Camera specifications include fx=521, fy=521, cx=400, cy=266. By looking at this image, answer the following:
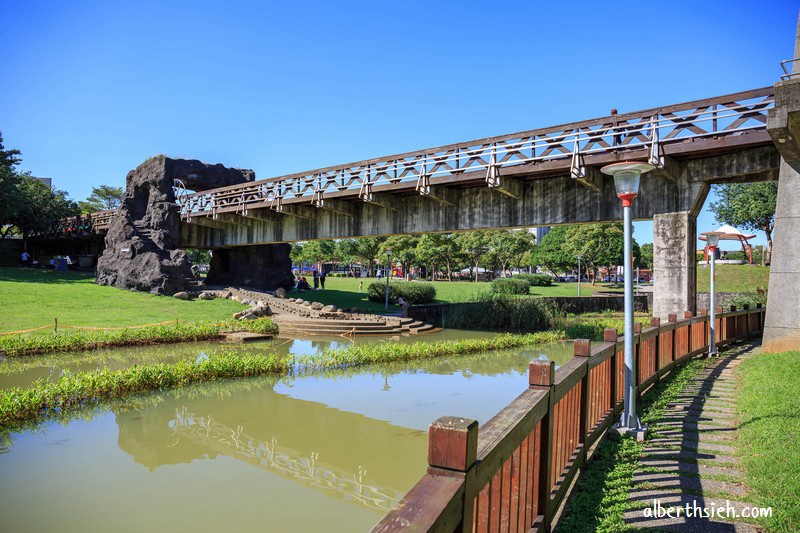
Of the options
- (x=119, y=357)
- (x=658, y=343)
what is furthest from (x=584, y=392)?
(x=119, y=357)

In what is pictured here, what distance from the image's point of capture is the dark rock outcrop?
1369 inches

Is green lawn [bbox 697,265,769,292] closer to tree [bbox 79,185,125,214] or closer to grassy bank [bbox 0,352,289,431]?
grassy bank [bbox 0,352,289,431]

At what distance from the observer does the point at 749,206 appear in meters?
39.6

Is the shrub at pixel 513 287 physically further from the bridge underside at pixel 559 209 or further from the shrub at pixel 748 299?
the bridge underside at pixel 559 209

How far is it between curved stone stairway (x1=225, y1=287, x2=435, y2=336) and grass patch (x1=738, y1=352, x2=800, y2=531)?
15.7 meters

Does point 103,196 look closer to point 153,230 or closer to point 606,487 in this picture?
point 153,230

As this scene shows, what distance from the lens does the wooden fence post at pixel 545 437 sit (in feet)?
12.5

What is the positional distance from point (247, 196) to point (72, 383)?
18.8 meters

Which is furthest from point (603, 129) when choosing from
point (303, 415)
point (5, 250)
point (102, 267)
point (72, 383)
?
point (5, 250)

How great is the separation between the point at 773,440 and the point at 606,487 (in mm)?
2228

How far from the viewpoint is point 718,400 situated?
329 inches

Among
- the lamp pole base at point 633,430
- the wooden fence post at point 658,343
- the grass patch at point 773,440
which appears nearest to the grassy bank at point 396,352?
the wooden fence post at point 658,343

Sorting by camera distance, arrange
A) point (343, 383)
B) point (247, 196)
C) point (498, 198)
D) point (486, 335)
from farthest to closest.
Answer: point (247, 196)
point (486, 335)
point (498, 198)
point (343, 383)

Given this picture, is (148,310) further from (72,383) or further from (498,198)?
(498,198)
